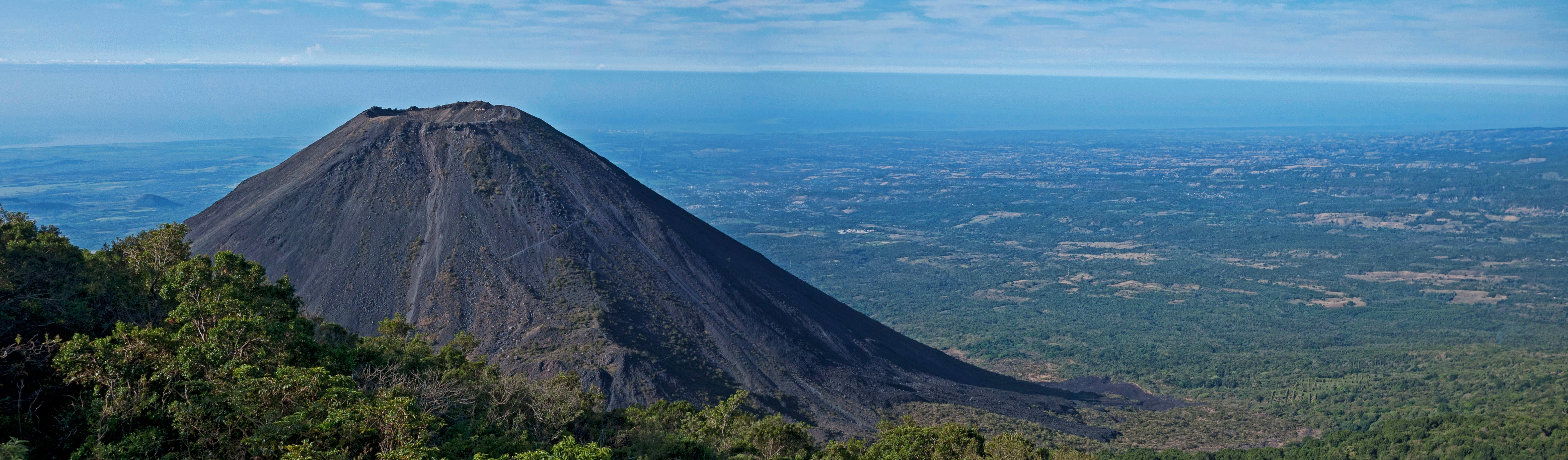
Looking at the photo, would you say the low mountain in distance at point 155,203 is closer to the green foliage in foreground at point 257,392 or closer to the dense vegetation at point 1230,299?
the dense vegetation at point 1230,299

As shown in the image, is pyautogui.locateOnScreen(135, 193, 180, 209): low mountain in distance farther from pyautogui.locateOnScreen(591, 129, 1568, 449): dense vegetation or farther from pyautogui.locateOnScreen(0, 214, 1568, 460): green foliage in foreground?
pyautogui.locateOnScreen(0, 214, 1568, 460): green foliage in foreground

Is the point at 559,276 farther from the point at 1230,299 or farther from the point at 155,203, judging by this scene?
the point at 155,203

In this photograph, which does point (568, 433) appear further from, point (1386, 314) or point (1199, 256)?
point (1199, 256)

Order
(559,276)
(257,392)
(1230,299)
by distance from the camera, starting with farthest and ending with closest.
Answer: (1230,299)
(559,276)
(257,392)

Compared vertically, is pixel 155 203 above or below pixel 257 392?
below

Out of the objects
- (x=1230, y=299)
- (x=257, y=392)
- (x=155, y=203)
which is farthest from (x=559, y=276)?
(x=155, y=203)

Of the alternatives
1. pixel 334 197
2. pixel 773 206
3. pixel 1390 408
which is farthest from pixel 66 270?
pixel 773 206
